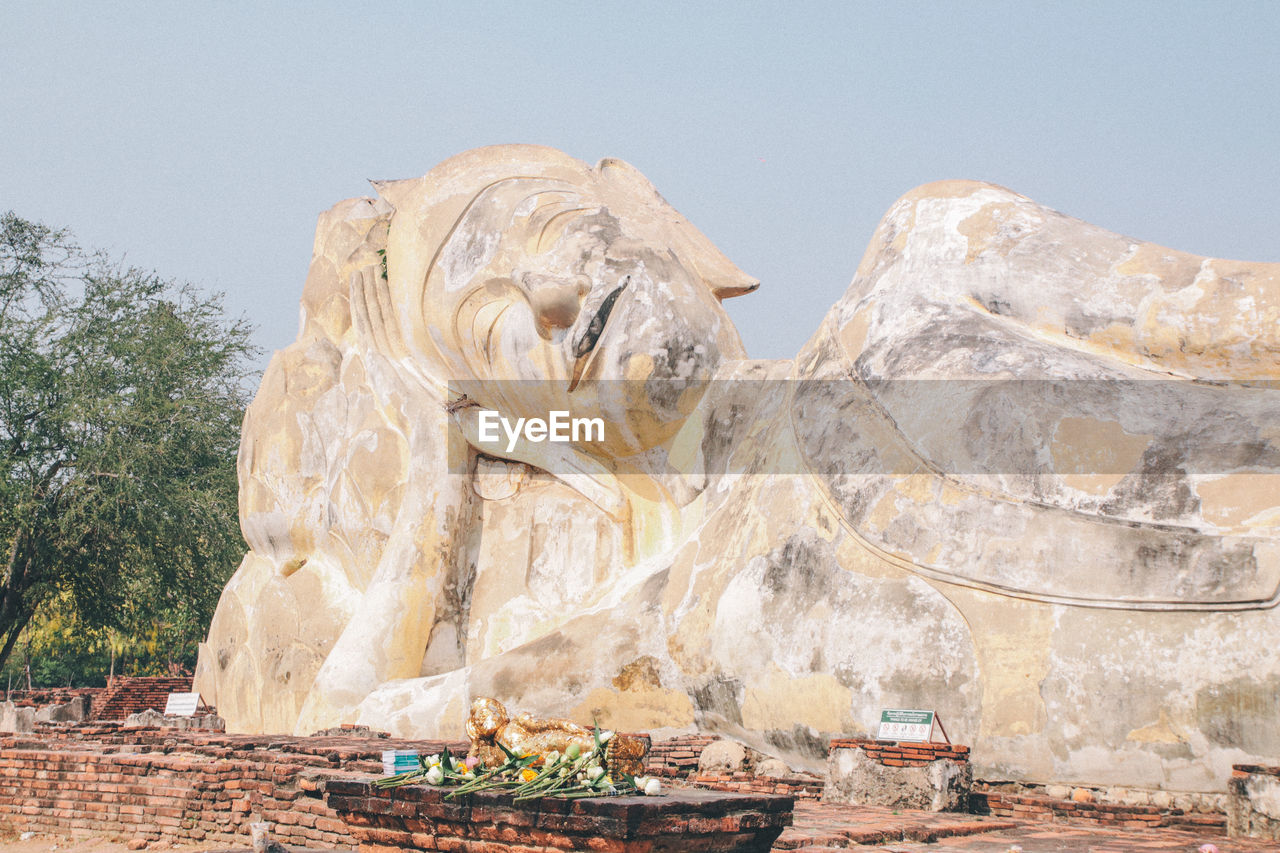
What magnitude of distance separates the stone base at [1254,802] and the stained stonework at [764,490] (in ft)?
1.19

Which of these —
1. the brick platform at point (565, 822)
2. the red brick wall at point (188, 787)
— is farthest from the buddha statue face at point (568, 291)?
the brick platform at point (565, 822)

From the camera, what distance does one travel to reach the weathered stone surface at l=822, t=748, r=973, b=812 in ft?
19.1

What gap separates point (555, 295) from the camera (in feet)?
29.3

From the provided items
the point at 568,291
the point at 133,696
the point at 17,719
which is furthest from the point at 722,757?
the point at 133,696

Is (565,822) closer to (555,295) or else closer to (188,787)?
(188,787)

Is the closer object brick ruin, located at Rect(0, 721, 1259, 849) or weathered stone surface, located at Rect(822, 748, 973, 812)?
brick ruin, located at Rect(0, 721, 1259, 849)

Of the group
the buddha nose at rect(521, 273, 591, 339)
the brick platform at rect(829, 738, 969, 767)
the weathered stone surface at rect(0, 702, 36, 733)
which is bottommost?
the brick platform at rect(829, 738, 969, 767)

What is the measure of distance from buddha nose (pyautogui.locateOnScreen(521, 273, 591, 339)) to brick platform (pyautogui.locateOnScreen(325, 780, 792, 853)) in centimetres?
511

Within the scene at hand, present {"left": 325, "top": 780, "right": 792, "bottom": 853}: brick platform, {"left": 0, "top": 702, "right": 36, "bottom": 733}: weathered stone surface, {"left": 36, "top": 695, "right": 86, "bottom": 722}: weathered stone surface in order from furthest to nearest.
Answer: {"left": 36, "top": 695, "right": 86, "bottom": 722}: weathered stone surface → {"left": 0, "top": 702, "right": 36, "bottom": 733}: weathered stone surface → {"left": 325, "top": 780, "right": 792, "bottom": 853}: brick platform

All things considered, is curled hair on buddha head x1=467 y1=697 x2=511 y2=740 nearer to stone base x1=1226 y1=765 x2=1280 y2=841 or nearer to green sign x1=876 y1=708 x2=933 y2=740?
green sign x1=876 y1=708 x2=933 y2=740

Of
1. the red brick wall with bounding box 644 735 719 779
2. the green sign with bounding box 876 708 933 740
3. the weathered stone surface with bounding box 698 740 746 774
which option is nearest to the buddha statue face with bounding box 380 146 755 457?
the red brick wall with bounding box 644 735 719 779

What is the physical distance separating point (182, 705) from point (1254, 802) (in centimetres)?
797

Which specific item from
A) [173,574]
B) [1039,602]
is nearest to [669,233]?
[1039,602]

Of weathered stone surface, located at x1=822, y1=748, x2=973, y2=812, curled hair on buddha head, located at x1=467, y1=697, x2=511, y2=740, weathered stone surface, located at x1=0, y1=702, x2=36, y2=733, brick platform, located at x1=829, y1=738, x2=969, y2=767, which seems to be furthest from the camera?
weathered stone surface, located at x1=0, y1=702, x2=36, y2=733
